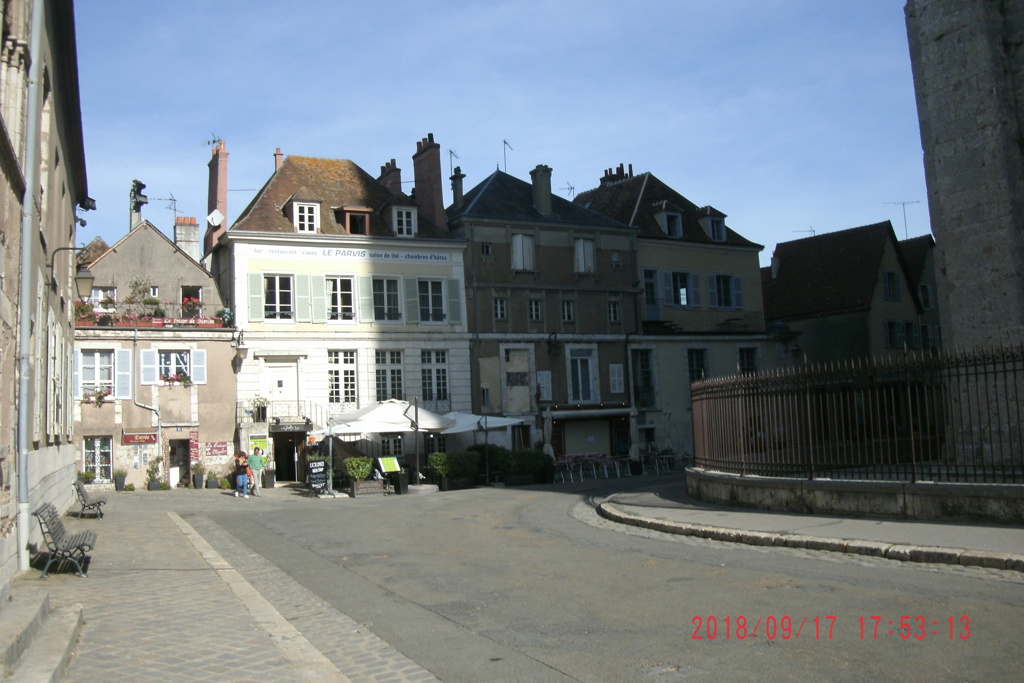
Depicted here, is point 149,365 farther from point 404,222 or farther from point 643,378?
point 643,378

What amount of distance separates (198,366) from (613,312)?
16.6 m

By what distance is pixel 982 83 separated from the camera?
55.1ft

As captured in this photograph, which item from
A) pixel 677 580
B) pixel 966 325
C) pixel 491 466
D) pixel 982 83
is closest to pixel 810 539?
pixel 677 580

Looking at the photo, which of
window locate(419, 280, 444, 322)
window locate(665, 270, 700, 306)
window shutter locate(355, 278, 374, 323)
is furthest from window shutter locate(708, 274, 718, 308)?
window shutter locate(355, 278, 374, 323)

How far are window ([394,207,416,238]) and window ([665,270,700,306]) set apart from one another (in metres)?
11.8

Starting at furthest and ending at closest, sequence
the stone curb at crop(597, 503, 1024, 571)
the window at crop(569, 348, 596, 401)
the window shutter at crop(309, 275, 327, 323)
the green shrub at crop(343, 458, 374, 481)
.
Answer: the window at crop(569, 348, 596, 401), the window shutter at crop(309, 275, 327, 323), the green shrub at crop(343, 458, 374, 481), the stone curb at crop(597, 503, 1024, 571)

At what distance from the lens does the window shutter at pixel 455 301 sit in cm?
3431

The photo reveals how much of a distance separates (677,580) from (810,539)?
2549mm

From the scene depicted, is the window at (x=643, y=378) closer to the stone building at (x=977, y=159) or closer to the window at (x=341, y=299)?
the window at (x=341, y=299)

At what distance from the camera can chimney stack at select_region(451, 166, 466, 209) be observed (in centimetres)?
3869

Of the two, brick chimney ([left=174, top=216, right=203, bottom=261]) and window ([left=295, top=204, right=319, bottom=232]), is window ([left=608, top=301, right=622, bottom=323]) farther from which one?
brick chimney ([left=174, top=216, right=203, bottom=261])

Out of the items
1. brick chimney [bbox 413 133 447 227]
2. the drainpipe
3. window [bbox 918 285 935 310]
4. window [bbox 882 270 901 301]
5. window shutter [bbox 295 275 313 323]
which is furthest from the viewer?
window [bbox 918 285 935 310]

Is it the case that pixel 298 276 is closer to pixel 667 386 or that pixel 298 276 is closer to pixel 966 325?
pixel 667 386

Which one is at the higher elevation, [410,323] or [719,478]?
[410,323]
